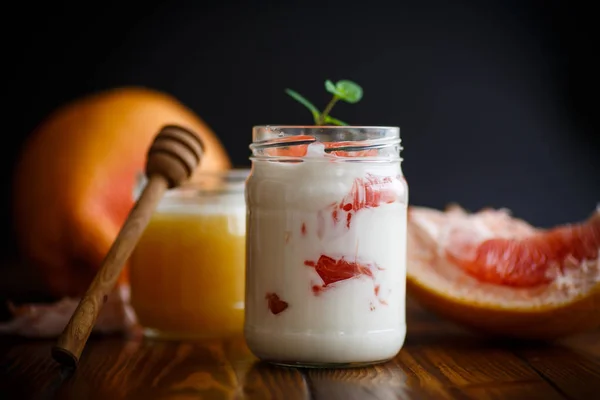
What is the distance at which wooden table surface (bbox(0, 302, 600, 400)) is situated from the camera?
1089mm

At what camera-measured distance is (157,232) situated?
1500 millimetres

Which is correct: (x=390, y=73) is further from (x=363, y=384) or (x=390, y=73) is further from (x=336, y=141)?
(x=363, y=384)

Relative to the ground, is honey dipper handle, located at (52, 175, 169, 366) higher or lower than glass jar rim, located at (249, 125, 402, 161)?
lower

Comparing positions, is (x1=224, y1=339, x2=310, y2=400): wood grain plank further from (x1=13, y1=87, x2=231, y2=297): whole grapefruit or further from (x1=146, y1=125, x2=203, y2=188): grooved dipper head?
(x1=13, y1=87, x2=231, y2=297): whole grapefruit

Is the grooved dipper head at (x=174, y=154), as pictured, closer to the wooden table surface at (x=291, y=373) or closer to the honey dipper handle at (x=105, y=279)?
the honey dipper handle at (x=105, y=279)

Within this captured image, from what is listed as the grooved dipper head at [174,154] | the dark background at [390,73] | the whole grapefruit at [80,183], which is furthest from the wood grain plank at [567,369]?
the dark background at [390,73]

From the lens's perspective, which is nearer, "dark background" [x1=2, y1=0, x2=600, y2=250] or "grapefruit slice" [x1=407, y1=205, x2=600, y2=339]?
"grapefruit slice" [x1=407, y1=205, x2=600, y2=339]

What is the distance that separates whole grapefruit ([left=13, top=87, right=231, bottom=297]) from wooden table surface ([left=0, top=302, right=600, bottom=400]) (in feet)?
1.73

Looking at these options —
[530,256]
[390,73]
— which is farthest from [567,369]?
[390,73]

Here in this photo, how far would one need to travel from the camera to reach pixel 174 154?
57.4 inches

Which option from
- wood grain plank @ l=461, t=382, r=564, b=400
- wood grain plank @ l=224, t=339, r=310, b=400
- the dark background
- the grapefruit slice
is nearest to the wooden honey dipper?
wood grain plank @ l=224, t=339, r=310, b=400

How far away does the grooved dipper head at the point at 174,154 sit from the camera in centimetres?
145

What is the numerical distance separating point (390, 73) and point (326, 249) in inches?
68.4

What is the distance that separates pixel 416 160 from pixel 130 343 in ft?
5.35
